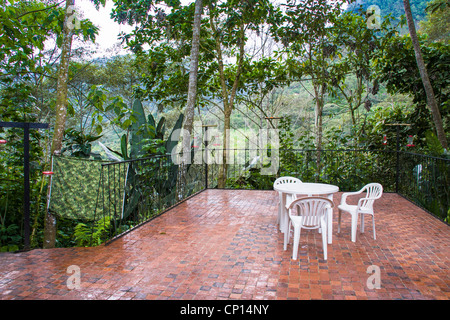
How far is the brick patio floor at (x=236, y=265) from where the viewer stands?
101 inches

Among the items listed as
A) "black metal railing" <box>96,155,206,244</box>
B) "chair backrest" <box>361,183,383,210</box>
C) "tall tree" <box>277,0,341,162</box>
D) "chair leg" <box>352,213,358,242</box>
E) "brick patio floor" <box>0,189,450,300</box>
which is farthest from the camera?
"tall tree" <box>277,0,341,162</box>

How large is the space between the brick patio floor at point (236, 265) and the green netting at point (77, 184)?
0.98 metres

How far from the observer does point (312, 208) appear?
3424 millimetres

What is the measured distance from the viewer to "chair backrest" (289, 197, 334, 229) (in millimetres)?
3354

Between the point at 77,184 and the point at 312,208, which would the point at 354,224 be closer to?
the point at 312,208

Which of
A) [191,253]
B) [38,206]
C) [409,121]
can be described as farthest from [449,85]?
[38,206]

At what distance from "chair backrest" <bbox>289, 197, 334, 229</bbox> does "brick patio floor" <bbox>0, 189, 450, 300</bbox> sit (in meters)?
0.35

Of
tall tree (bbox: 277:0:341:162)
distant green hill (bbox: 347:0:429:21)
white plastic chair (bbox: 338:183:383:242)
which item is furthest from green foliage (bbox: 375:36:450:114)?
distant green hill (bbox: 347:0:429:21)

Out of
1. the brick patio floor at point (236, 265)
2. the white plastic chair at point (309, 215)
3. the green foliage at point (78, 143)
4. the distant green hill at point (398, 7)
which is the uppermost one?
the distant green hill at point (398, 7)

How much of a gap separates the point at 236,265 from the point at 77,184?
291 centimetres

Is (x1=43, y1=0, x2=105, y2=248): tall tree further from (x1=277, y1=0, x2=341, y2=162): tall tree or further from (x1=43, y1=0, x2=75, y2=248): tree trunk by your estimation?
(x1=277, y1=0, x2=341, y2=162): tall tree

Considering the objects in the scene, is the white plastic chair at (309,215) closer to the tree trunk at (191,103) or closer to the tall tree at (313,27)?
the tree trunk at (191,103)

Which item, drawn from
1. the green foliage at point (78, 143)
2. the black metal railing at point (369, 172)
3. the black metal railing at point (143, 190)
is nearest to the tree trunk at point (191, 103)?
the black metal railing at point (143, 190)
